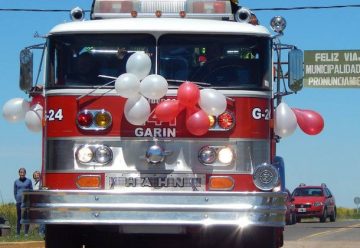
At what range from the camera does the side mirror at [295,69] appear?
38.8 feet

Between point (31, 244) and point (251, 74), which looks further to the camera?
point (31, 244)

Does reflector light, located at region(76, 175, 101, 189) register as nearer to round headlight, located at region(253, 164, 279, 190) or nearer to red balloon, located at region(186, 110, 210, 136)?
red balloon, located at region(186, 110, 210, 136)

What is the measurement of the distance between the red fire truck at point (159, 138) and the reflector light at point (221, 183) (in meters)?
0.01

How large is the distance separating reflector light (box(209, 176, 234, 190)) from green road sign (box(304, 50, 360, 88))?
65.3 ft

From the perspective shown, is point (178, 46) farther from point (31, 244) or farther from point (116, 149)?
point (31, 244)

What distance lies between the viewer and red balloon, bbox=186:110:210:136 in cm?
1088

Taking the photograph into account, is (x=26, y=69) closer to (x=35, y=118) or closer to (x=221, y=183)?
(x=35, y=118)

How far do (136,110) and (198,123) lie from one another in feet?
2.33

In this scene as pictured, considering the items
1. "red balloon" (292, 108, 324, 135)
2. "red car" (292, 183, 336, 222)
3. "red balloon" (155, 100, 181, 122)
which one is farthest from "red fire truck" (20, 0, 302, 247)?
"red car" (292, 183, 336, 222)

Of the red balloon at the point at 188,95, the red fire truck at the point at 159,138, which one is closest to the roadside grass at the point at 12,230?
the red fire truck at the point at 159,138

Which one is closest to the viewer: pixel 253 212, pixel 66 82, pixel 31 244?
pixel 253 212

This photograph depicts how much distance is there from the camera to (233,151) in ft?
36.8

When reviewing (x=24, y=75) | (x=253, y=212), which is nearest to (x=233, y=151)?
(x=253, y=212)

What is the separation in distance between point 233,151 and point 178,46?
1.41m
